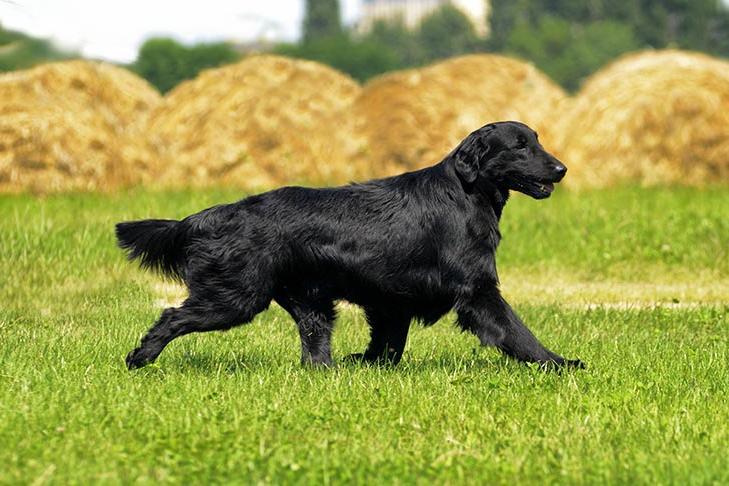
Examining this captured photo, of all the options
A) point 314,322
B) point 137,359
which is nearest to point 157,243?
point 137,359

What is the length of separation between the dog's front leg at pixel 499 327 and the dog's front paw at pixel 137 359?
1817 mm

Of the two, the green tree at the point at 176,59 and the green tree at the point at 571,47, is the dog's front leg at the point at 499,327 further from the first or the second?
the green tree at the point at 571,47

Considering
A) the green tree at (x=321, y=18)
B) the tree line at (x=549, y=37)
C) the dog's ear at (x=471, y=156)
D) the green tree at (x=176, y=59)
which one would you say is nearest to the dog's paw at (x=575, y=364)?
the dog's ear at (x=471, y=156)

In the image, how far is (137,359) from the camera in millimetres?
Answer: 6965

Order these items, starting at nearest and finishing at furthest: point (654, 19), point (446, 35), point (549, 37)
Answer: point (654, 19) < point (549, 37) < point (446, 35)

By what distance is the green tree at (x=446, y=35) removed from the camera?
362ft

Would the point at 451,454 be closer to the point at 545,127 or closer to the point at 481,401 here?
the point at 481,401

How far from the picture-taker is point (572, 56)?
88000 mm

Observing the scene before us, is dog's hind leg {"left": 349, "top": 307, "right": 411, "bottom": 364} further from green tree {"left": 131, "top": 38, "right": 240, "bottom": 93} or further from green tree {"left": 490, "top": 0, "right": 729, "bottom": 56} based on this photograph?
green tree {"left": 490, "top": 0, "right": 729, "bottom": 56}

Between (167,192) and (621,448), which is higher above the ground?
(621,448)

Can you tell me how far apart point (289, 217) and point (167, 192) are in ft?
31.1

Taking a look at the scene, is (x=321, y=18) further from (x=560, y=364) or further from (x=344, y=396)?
(x=344, y=396)

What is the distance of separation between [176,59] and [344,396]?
4042 cm

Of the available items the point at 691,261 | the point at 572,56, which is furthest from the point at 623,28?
the point at 691,261
